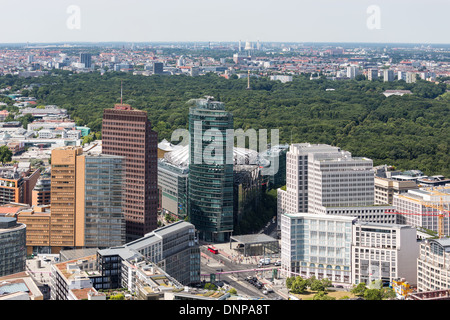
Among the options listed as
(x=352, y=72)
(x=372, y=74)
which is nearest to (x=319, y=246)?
(x=372, y=74)

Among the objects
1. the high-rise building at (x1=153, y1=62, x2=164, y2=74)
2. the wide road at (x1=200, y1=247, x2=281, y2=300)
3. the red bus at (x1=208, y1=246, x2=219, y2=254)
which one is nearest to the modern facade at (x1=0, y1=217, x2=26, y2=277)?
the wide road at (x1=200, y1=247, x2=281, y2=300)

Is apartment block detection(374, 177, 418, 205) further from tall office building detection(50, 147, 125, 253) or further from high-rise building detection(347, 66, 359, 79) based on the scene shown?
high-rise building detection(347, 66, 359, 79)

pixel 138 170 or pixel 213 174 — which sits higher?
pixel 138 170

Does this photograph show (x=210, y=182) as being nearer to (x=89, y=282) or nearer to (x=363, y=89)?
(x=89, y=282)

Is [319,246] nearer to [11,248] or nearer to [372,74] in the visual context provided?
[11,248]

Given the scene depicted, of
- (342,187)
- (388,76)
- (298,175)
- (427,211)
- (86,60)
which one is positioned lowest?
(427,211)

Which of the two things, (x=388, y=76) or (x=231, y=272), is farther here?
(x=388, y=76)
